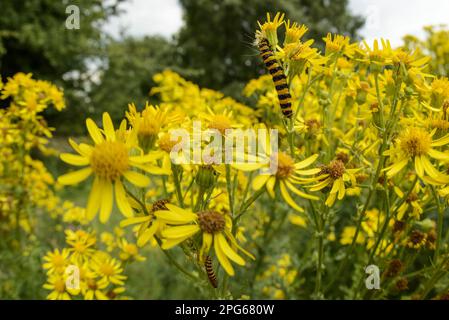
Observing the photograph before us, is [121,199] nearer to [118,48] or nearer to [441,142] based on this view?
[441,142]

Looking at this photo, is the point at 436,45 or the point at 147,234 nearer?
the point at 147,234

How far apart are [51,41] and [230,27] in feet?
26.7

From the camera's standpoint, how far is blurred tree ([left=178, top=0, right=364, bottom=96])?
1526 cm

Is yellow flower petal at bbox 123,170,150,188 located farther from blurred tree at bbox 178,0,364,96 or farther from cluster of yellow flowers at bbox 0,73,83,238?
blurred tree at bbox 178,0,364,96

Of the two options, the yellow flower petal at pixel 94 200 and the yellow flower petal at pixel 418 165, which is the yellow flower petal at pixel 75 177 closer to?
the yellow flower petal at pixel 94 200

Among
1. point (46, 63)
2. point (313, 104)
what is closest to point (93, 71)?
point (46, 63)

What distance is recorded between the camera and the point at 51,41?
33.7ft

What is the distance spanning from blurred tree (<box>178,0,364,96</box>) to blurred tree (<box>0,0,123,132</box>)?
4.37m

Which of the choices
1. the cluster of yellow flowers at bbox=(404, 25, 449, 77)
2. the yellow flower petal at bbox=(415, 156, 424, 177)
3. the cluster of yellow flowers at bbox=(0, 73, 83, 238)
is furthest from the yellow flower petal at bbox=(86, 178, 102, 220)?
the cluster of yellow flowers at bbox=(404, 25, 449, 77)

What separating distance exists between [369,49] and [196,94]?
2253mm

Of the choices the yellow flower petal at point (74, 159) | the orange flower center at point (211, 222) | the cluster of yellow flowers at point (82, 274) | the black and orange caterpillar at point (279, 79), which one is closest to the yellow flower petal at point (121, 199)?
the yellow flower petal at point (74, 159)

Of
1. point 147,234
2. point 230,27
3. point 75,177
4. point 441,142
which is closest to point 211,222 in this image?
point 147,234

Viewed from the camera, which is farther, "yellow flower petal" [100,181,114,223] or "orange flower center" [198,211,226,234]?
"orange flower center" [198,211,226,234]
